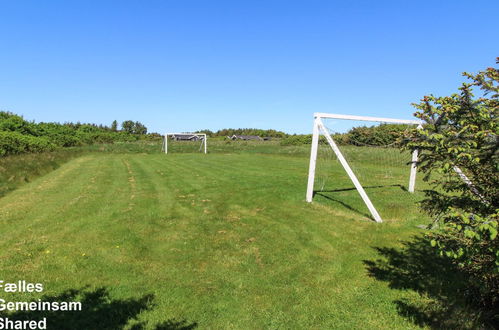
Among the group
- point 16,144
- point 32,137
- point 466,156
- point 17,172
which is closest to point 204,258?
point 466,156

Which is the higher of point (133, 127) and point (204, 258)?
point (133, 127)

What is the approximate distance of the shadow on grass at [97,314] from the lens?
4.15 metres

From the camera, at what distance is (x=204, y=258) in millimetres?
6531

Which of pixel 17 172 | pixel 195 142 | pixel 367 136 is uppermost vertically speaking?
pixel 367 136

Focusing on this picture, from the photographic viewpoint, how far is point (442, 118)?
11.9ft

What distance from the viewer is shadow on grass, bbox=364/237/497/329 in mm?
4234

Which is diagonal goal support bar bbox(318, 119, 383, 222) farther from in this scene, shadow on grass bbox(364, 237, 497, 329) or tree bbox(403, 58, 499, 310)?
tree bbox(403, 58, 499, 310)

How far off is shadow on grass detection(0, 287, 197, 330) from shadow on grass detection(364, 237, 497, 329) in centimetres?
358

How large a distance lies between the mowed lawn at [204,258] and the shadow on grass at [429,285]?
0.24m

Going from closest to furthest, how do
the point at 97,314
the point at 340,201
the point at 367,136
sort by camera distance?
1. the point at 97,314
2. the point at 340,201
3. the point at 367,136

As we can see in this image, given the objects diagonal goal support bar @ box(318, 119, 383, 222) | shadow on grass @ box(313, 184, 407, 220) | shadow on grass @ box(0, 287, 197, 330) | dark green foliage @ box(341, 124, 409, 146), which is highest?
dark green foliage @ box(341, 124, 409, 146)

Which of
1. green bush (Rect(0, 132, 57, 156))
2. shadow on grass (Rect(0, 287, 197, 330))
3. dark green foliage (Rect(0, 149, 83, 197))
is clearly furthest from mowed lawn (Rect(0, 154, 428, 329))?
green bush (Rect(0, 132, 57, 156))

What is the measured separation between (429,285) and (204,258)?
4510mm

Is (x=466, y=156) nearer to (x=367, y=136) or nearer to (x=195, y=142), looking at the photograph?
(x=367, y=136)
